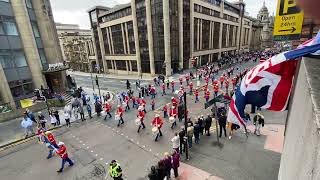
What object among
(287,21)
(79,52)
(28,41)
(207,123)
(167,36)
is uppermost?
(167,36)

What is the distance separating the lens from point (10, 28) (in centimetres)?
2108

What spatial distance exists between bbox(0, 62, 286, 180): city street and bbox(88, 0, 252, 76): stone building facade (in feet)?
94.5

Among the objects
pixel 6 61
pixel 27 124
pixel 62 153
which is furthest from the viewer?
pixel 6 61

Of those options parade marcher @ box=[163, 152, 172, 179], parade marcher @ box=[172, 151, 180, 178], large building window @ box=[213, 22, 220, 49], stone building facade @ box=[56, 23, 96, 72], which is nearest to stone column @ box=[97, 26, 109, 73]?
stone building facade @ box=[56, 23, 96, 72]

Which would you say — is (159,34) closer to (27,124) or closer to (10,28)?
(10,28)

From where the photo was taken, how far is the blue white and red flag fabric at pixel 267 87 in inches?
160

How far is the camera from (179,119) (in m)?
15.2

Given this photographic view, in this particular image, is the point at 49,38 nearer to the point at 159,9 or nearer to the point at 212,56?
the point at 159,9

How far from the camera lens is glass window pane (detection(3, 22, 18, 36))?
810 inches

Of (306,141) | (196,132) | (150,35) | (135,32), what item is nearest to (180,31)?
(150,35)

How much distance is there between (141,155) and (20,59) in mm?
20733

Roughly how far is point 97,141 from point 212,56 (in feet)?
173

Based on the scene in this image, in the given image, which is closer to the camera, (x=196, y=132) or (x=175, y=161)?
(x=175, y=161)

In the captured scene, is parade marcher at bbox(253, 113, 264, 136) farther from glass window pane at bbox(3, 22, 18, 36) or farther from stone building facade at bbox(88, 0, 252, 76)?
stone building facade at bbox(88, 0, 252, 76)
